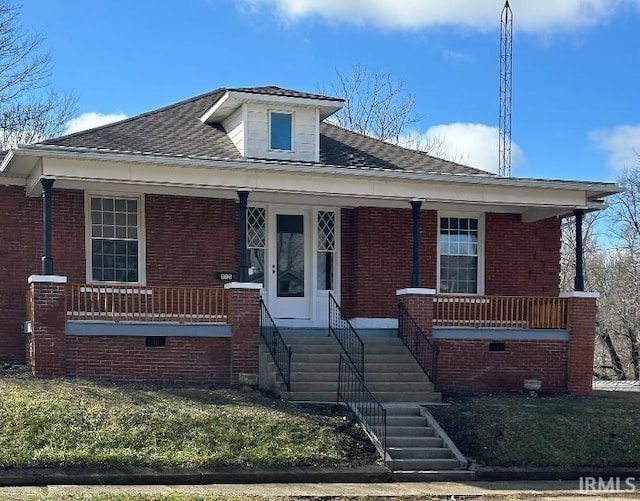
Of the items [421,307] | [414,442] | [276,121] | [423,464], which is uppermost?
[276,121]

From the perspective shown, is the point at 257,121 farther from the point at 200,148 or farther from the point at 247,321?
the point at 247,321

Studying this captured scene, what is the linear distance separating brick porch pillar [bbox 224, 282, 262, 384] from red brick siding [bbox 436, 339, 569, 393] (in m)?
3.81

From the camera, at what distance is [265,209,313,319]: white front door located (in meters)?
18.4

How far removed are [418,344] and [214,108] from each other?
679 cm

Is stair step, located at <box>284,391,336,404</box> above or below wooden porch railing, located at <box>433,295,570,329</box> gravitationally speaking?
below

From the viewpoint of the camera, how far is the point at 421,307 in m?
17.2

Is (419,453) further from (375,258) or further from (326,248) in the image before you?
(326,248)

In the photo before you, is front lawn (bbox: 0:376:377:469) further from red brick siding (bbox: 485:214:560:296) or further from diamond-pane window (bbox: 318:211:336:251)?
red brick siding (bbox: 485:214:560:296)

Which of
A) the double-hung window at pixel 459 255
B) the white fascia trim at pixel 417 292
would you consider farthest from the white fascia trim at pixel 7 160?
the double-hung window at pixel 459 255

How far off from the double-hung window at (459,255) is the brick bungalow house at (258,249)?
0.03 meters

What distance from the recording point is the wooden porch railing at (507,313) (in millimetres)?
17788

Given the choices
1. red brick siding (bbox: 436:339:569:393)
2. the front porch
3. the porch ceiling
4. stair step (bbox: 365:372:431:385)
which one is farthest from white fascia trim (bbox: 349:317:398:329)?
the porch ceiling

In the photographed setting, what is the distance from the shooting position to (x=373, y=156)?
19.2 meters

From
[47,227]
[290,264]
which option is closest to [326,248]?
[290,264]
